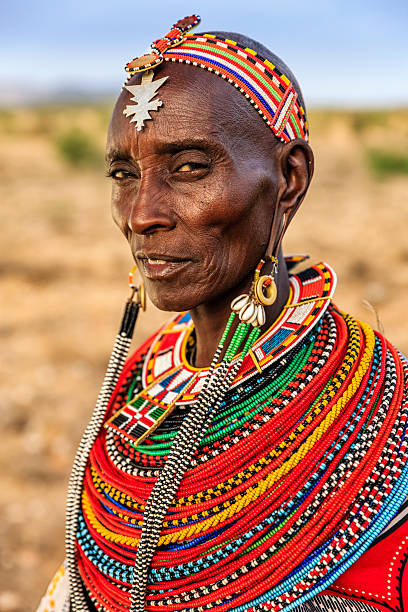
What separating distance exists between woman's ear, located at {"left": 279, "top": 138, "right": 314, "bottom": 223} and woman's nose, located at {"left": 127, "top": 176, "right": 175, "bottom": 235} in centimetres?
36

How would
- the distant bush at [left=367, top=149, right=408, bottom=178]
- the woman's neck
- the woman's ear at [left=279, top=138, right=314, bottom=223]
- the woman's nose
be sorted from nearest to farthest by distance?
the woman's nose, the woman's ear at [left=279, top=138, right=314, bottom=223], the woman's neck, the distant bush at [left=367, top=149, right=408, bottom=178]

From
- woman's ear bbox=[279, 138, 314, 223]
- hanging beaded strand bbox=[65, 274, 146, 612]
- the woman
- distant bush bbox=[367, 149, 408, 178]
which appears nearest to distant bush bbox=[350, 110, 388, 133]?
distant bush bbox=[367, 149, 408, 178]

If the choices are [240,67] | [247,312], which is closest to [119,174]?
[240,67]

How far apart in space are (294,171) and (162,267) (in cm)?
49

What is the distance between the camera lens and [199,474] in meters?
1.74

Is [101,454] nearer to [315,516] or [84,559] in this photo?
[84,559]

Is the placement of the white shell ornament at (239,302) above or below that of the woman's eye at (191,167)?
below

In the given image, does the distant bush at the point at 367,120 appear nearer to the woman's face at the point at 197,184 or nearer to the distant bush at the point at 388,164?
the distant bush at the point at 388,164

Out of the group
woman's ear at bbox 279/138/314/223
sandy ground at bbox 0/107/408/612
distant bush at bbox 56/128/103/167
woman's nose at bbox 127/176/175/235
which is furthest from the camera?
distant bush at bbox 56/128/103/167

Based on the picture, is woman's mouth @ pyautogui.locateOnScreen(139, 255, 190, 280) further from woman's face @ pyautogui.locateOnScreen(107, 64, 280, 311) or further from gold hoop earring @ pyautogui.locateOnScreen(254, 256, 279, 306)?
gold hoop earring @ pyautogui.locateOnScreen(254, 256, 279, 306)

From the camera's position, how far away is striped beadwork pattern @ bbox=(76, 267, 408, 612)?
1602 mm

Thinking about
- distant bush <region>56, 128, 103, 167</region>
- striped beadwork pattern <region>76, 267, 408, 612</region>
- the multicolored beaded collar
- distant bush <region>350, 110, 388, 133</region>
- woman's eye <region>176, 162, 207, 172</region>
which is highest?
distant bush <region>350, 110, 388, 133</region>

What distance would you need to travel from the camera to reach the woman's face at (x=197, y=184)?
5.53 ft

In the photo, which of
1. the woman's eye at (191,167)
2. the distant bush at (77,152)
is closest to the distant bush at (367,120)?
the distant bush at (77,152)
